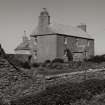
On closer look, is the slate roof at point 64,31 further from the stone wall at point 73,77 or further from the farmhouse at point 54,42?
the stone wall at point 73,77

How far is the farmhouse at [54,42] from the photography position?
43.8 meters

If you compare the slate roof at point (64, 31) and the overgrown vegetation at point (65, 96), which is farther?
the slate roof at point (64, 31)

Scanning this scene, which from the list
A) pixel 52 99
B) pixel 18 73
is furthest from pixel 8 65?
pixel 52 99

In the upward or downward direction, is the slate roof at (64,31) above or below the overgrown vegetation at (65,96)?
above

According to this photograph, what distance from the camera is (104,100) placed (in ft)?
36.6

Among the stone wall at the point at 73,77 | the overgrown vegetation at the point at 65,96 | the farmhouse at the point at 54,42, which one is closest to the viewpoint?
the overgrown vegetation at the point at 65,96

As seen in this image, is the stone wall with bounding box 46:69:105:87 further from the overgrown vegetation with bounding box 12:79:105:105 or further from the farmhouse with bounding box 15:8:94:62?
the farmhouse with bounding box 15:8:94:62

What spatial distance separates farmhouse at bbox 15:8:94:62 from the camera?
4375 centimetres

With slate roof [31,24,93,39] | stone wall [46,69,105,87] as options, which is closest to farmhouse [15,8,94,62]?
slate roof [31,24,93,39]

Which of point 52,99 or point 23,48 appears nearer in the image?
point 52,99

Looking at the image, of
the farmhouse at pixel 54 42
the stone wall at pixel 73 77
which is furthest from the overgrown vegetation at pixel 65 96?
the farmhouse at pixel 54 42

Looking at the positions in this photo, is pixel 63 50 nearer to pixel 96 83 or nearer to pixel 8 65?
pixel 96 83

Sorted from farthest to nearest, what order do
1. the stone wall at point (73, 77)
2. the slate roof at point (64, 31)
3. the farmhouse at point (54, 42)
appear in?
the slate roof at point (64, 31)
the farmhouse at point (54, 42)
the stone wall at point (73, 77)

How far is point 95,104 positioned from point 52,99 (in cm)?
204
